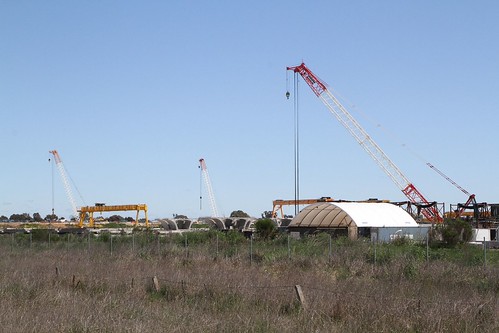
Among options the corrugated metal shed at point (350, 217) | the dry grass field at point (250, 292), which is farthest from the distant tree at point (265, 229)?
the dry grass field at point (250, 292)

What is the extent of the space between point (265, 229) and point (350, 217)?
444 inches

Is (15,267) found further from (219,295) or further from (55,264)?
(219,295)

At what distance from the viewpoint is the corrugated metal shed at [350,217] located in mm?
61031

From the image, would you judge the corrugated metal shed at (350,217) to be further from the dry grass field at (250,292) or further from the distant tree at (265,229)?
the dry grass field at (250,292)

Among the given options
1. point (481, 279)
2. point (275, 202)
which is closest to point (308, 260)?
point (481, 279)

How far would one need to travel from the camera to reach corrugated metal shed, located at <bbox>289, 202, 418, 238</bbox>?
61.0 metres

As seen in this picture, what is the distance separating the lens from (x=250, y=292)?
19922mm

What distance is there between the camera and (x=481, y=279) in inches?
949

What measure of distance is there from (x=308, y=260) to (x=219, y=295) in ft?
38.3

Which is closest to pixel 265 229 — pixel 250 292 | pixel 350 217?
pixel 350 217

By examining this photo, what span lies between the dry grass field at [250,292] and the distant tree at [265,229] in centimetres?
1523

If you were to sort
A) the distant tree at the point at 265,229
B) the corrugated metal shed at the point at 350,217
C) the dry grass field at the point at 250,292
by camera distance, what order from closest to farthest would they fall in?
the dry grass field at the point at 250,292, the distant tree at the point at 265,229, the corrugated metal shed at the point at 350,217

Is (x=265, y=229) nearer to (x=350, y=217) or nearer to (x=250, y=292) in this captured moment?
(x=350, y=217)

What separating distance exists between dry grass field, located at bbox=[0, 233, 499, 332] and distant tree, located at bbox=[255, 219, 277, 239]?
50.0ft
